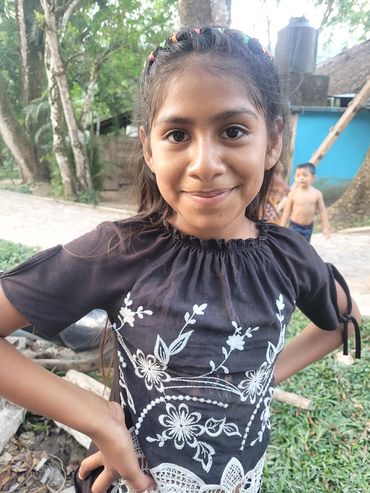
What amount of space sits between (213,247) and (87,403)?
0.44 meters

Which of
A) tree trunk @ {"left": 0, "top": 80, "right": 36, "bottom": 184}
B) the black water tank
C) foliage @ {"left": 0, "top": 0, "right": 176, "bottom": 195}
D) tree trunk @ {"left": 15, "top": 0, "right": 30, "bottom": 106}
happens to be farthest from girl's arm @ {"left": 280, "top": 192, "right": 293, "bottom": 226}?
tree trunk @ {"left": 15, "top": 0, "right": 30, "bottom": 106}

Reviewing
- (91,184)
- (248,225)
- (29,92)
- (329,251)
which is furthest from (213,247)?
(29,92)

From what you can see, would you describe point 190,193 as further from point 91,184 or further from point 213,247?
point 91,184

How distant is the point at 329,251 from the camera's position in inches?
225

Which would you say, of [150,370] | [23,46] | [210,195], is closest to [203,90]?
[210,195]

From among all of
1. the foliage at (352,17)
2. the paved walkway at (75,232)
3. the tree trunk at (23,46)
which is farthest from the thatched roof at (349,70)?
the tree trunk at (23,46)

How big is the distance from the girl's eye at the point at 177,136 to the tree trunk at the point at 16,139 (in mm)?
11583

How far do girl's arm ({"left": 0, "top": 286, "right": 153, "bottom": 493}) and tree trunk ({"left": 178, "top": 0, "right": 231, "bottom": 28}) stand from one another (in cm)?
428

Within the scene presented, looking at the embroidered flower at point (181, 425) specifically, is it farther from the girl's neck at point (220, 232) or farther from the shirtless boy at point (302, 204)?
the shirtless boy at point (302, 204)

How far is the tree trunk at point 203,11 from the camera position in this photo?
14.1 ft

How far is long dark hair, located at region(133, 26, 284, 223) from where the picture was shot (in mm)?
843

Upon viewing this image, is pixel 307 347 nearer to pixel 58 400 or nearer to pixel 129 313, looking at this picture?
pixel 129 313

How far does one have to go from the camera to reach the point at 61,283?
2.65 feet

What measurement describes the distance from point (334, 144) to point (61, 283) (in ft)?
29.5
